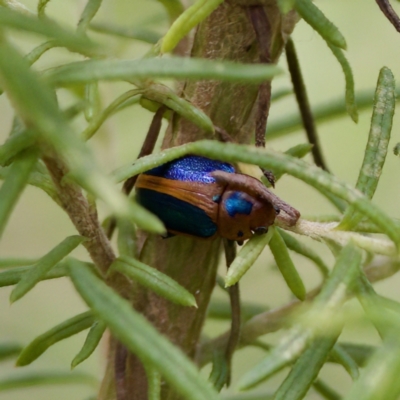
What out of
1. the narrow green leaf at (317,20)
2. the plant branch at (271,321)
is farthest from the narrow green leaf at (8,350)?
the narrow green leaf at (317,20)

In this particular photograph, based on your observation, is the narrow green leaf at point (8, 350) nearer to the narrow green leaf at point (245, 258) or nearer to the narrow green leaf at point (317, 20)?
the narrow green leaf at point (245, 258)

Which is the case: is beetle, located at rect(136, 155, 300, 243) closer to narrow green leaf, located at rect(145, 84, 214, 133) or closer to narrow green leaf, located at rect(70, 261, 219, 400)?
narrow green leaf, located at rect(145, 84, 214, 133)

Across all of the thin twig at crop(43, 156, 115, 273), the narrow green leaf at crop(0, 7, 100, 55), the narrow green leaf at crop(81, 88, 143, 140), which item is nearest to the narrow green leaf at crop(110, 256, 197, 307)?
the thin twig at crop(43, 156, 115, 273)

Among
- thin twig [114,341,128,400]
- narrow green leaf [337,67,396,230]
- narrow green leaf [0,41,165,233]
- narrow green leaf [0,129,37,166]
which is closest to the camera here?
narrow green leaf [0,41,165,233]

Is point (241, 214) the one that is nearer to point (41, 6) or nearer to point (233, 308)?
point (233, 308)

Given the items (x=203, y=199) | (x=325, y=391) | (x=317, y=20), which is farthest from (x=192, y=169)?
(x=325, y=391)

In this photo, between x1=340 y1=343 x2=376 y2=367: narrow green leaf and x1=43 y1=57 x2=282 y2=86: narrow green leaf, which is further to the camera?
x1=340 y1=343 x2=376 y2=367: narrow green leaf

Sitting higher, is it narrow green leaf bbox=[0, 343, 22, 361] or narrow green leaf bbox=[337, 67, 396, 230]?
narrow green leaf bbox=[337, 67, 396, 230]
